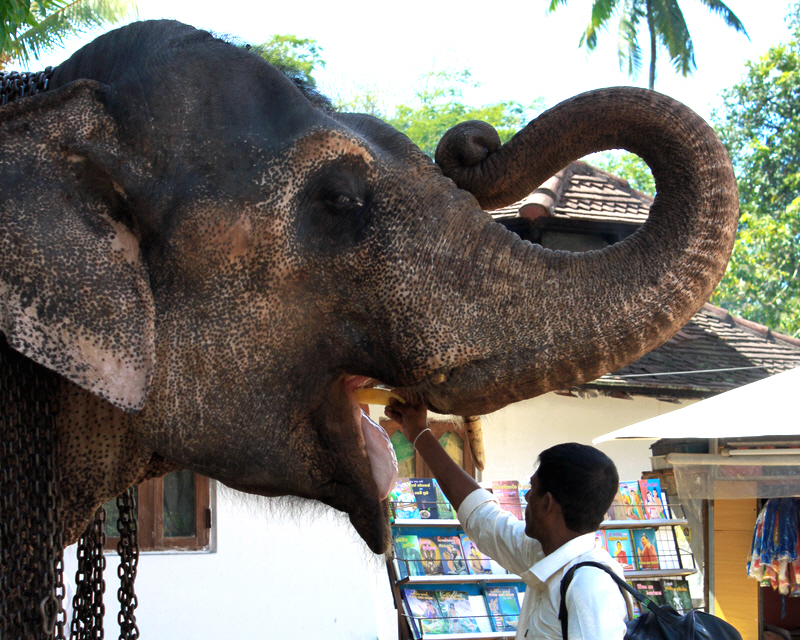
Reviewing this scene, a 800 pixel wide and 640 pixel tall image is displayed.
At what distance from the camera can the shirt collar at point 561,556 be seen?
2.42 metres

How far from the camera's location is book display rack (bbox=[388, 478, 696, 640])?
5168mm

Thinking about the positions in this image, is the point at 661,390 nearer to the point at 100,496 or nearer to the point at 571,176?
the point at 571,176

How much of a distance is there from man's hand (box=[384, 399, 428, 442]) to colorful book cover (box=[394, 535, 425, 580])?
10.4ft

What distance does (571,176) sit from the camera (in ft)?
34.9

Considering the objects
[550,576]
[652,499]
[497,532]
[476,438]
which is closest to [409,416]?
[476,438]

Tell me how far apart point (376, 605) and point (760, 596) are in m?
2.84

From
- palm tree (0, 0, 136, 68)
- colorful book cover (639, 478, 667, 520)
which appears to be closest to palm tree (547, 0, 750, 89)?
palm tree (0, 0, 136, 68)

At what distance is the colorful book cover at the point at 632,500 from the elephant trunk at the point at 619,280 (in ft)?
16.5

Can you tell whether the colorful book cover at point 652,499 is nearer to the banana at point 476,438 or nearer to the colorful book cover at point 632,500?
the colorful book cover at point 632,500

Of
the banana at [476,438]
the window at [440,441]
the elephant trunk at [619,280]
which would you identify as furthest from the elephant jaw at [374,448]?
the window at [440,441]

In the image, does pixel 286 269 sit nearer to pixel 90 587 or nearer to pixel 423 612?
pixel 90 587

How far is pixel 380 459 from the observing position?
57.7 inches

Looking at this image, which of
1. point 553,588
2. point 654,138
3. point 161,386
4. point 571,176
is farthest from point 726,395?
point 571,176

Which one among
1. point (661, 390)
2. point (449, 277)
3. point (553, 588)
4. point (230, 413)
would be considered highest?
point (661, 390)
